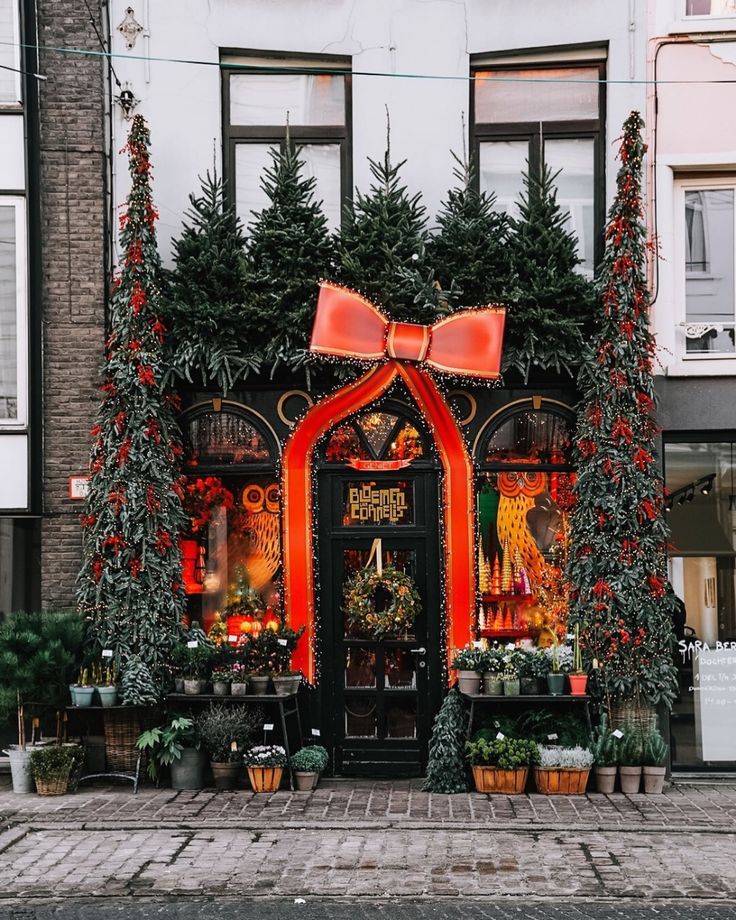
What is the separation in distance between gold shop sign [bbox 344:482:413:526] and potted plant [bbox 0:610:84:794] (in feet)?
9.44

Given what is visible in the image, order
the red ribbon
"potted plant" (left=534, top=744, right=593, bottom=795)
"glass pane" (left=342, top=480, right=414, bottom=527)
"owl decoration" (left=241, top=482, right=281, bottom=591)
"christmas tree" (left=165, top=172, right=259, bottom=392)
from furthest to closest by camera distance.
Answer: "owl decoration" (left=241, top=482, right=281, bottom=591)
"glass pane" (left=342, top=480, right=414, bottom=527)
the red ribbon
"christmas tree" (left=165, top=172, right=259, bottom=392)
"potted plant" (left=534, top=744, right=593, bottom=795)

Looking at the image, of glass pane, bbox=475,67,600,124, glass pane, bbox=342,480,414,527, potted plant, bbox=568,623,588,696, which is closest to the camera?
potted plant, bbox=568,623,588,696

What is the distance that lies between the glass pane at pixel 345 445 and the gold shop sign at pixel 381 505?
32 centimetres

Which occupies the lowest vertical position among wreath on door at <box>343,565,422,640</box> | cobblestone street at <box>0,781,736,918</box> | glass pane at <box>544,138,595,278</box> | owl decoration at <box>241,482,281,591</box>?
cobblestone street at <box>0,781,736,918</box>

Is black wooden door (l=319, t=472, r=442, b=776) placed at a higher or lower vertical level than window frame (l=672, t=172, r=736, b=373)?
lower

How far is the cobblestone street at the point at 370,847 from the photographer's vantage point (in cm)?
804

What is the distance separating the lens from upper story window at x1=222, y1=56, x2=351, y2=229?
12359 mm

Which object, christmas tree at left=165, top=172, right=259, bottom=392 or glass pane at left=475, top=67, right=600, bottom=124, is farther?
glass pane at left=475, top=67, right=600, bottom=124

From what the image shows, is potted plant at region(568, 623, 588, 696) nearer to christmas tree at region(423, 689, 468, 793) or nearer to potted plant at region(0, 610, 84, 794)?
christmas tree at region(423, 689, 468, 793)

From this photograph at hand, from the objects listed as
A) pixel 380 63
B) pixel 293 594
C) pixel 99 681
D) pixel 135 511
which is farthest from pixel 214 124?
pixel 99 681

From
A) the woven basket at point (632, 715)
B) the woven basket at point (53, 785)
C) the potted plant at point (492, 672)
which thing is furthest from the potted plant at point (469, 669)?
the woven basket at point (53, 785)

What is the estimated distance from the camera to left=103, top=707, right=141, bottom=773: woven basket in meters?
11.3

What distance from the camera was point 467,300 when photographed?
37.6 ft

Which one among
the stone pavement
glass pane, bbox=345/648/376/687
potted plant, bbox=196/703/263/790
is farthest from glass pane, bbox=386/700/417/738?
potted plant, bbox=196/703/263/790
